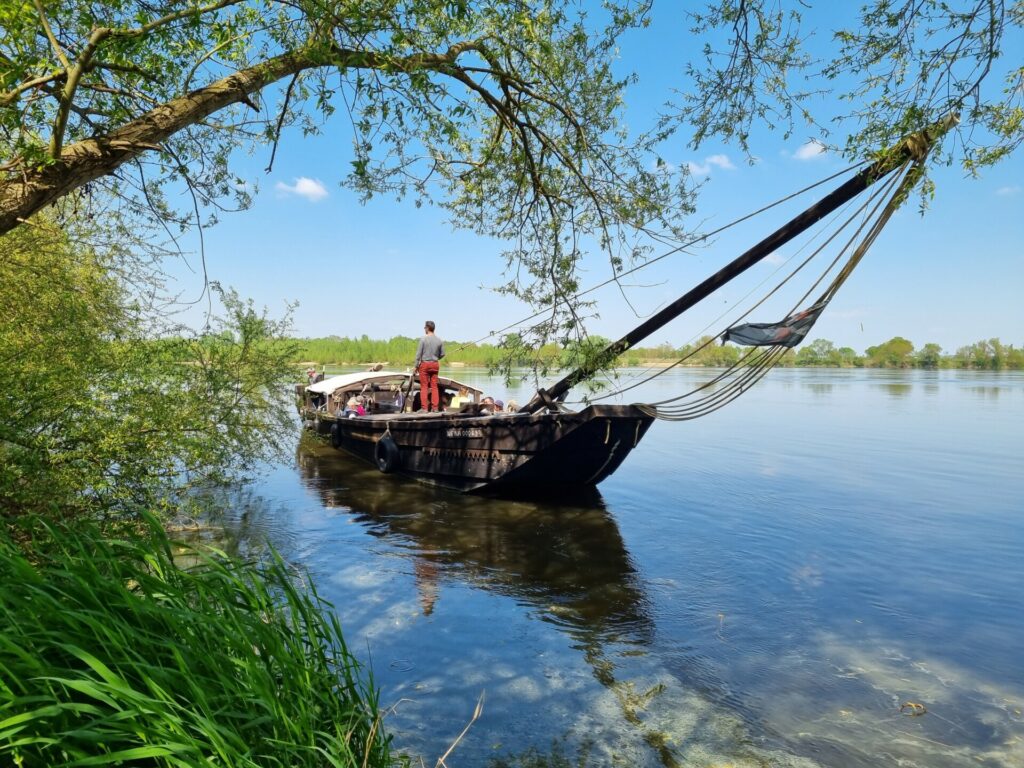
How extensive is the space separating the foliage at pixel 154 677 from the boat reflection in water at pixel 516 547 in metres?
3.60

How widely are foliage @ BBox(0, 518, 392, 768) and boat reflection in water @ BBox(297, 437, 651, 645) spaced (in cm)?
360

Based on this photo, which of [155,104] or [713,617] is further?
[713,617]

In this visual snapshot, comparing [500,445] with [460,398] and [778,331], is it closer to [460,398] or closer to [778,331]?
[460,398]

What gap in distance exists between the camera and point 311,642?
312 cm

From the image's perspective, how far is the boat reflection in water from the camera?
6.66m

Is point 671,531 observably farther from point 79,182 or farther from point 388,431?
point 79,182

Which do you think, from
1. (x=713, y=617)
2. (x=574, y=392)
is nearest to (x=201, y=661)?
(x=713, y=617)

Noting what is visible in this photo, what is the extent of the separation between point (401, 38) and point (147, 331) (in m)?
6.41

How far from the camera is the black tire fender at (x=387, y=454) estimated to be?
43.4 feet

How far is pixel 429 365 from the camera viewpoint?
12984mm

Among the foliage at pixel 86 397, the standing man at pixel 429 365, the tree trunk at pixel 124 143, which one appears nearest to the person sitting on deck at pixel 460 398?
the standing man at pixel 429 365

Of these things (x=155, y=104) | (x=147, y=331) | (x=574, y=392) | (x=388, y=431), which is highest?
(x=155, y=104)

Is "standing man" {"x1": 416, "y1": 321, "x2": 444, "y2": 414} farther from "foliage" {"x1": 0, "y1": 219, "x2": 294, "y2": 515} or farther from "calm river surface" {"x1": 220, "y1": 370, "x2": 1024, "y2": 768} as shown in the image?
"foliage" {"x1": 0, "y1": 219, "x2": 294, "y2": 515}

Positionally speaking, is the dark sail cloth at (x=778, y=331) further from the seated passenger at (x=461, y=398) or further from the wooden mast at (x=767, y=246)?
the seated passenger at (x=461, y=398)
